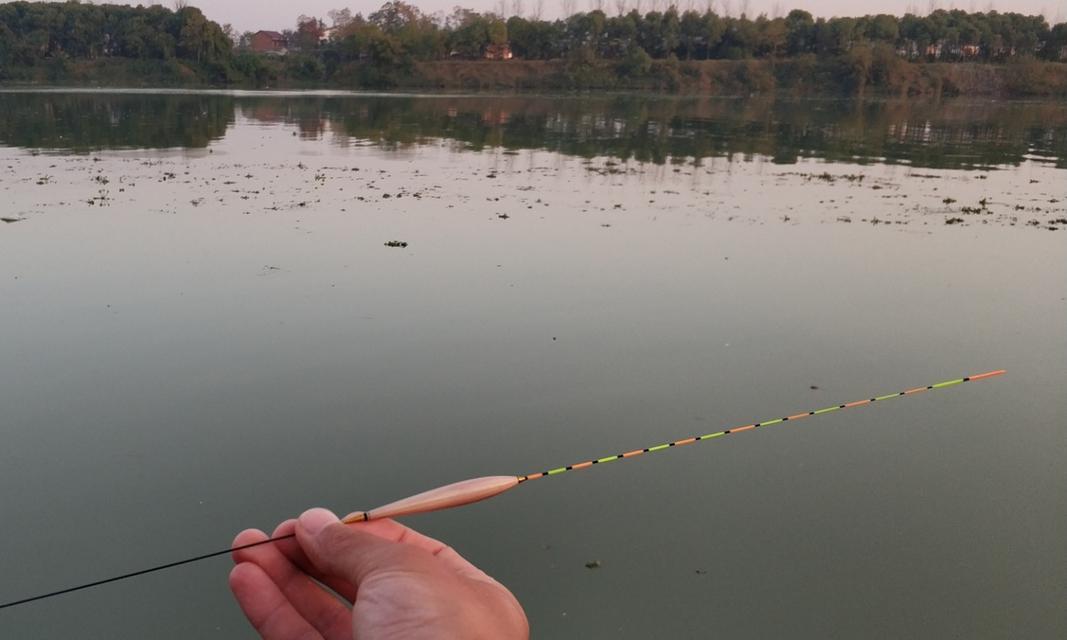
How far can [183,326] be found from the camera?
266 inches

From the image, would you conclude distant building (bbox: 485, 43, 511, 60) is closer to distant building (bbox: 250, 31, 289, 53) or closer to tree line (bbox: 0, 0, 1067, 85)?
tree line (bbox: 0, 0, 1067, 85)

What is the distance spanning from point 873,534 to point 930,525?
37 centimetres

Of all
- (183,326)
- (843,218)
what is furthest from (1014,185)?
(183,326)

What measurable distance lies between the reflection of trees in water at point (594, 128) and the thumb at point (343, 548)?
19.5 meters

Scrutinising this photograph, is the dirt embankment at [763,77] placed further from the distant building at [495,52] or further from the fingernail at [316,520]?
the fingernail at [316,520]

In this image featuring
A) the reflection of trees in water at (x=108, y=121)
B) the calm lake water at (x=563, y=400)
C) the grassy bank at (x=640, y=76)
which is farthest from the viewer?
the grassy bank at (x=640, y=76)

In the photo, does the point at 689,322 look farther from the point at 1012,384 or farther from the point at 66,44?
the point at 66,44

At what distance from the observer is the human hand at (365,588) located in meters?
1.53

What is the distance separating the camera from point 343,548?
1755mm

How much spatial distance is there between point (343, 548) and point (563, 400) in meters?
3.78

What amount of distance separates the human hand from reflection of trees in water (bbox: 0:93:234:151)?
71.2 feet

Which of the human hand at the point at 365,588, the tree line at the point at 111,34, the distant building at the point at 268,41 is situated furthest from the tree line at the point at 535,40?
the human hand at the point at 365,588

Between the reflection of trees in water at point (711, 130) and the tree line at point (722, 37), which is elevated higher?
the tree line at point (722, 37)

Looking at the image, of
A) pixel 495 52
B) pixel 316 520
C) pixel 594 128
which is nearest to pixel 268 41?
pixel 495 52
